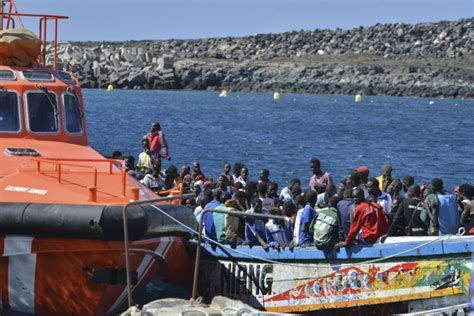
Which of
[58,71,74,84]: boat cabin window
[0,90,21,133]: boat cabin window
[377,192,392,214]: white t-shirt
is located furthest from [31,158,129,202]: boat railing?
[377,192,392,214]: white t-shirt

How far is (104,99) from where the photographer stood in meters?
91.7

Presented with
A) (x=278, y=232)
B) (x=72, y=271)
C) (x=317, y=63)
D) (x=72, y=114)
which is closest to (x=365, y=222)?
(x=278, y=232)

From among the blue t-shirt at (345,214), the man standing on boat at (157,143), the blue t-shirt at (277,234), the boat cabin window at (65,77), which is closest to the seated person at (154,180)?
the man standing on boat at (157,143)

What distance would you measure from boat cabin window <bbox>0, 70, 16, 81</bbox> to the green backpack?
14.9 ft

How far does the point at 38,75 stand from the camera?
49.4 ft

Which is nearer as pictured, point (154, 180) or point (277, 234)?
point (277, 234)

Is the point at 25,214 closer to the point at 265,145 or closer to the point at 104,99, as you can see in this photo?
the point at 265,145

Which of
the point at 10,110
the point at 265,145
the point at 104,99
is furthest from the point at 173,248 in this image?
the point at 104,99

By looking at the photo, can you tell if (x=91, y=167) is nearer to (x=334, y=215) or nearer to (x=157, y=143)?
(x=334, y=215)

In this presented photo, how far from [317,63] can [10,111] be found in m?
108

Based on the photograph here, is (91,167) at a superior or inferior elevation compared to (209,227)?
superior

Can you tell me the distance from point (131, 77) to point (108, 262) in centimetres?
9732

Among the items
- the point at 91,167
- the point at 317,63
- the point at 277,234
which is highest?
the point at 317,63

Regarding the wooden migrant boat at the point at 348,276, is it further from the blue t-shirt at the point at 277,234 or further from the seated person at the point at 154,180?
the seated person at the point at 154,180
